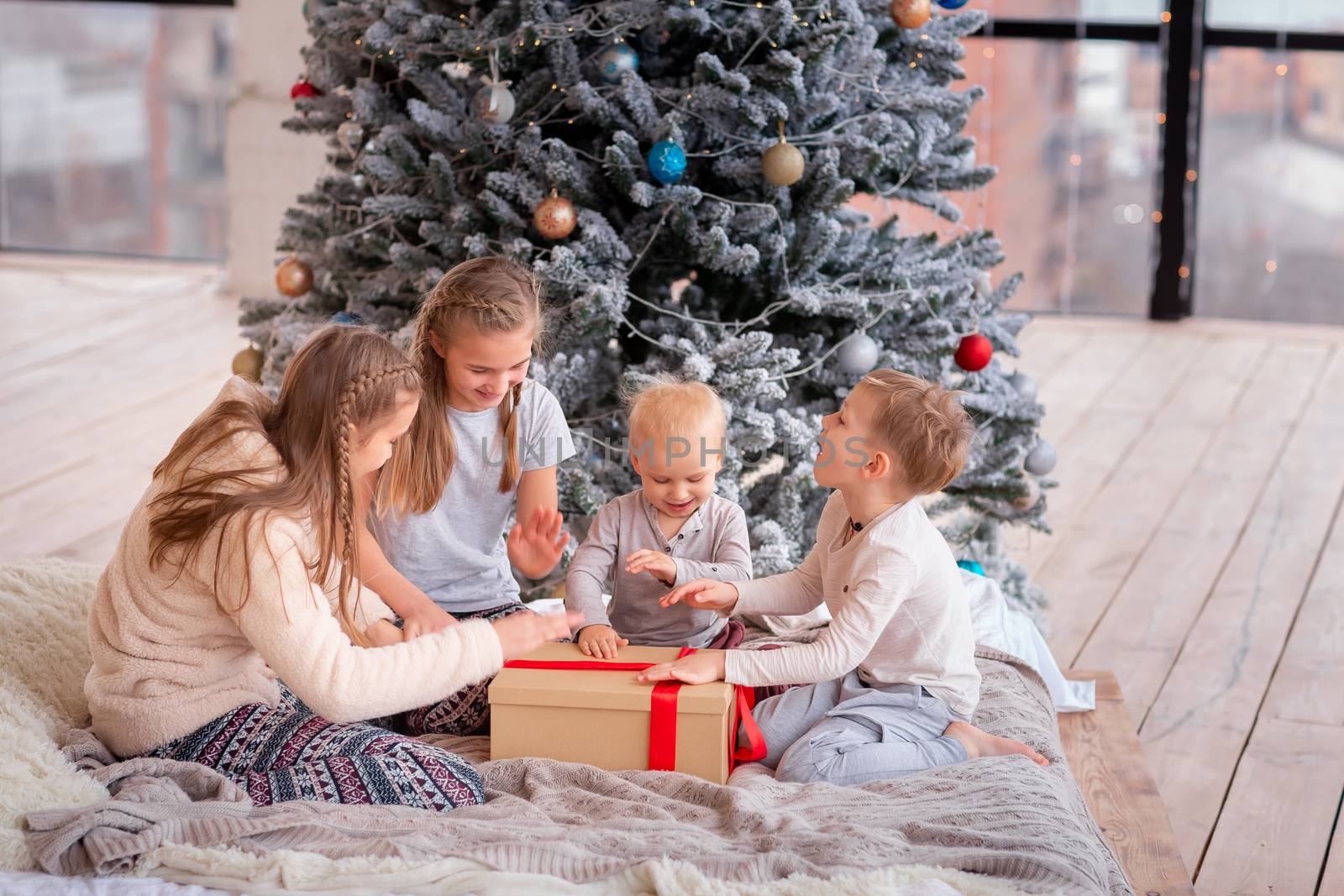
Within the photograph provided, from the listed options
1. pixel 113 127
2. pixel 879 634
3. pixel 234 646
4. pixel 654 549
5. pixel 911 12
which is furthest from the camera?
pixel 113 127

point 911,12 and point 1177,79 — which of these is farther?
point 1177,79

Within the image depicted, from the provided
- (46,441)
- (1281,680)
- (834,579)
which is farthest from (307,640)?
(46,441)

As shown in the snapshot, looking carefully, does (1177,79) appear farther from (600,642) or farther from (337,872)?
(337,872)

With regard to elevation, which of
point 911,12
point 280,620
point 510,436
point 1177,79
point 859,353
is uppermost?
point 1177,79

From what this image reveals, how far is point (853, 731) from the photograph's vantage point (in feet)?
6.18

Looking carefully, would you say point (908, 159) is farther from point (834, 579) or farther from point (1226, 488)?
point (1226, 488)

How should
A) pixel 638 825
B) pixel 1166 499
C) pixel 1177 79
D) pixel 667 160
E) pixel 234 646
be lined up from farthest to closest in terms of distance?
1. pixel 1177 79
2. pixel 1166 499
3. pixel 667 160
4. pixel 234 646
5. pixel 638 825

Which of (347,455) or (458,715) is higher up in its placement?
(347,455)

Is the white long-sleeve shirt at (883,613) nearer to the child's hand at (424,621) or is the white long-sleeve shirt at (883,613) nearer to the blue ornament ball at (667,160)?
the child's hand at (424,621)

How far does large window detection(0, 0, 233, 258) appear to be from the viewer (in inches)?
241

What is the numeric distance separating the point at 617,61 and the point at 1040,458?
1089mm

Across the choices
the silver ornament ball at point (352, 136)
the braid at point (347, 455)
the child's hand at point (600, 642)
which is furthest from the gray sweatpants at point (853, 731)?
the silver ornament ball at point (352, 136)

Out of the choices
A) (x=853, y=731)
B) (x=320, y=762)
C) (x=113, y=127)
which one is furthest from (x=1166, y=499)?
(x=113, y=127)

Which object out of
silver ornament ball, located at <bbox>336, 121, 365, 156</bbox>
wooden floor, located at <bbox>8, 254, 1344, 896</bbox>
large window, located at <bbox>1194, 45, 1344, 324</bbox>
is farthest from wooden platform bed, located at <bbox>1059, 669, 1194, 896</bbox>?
large window, located at <bbox>1194, 45, 1344, 324</bbox>
